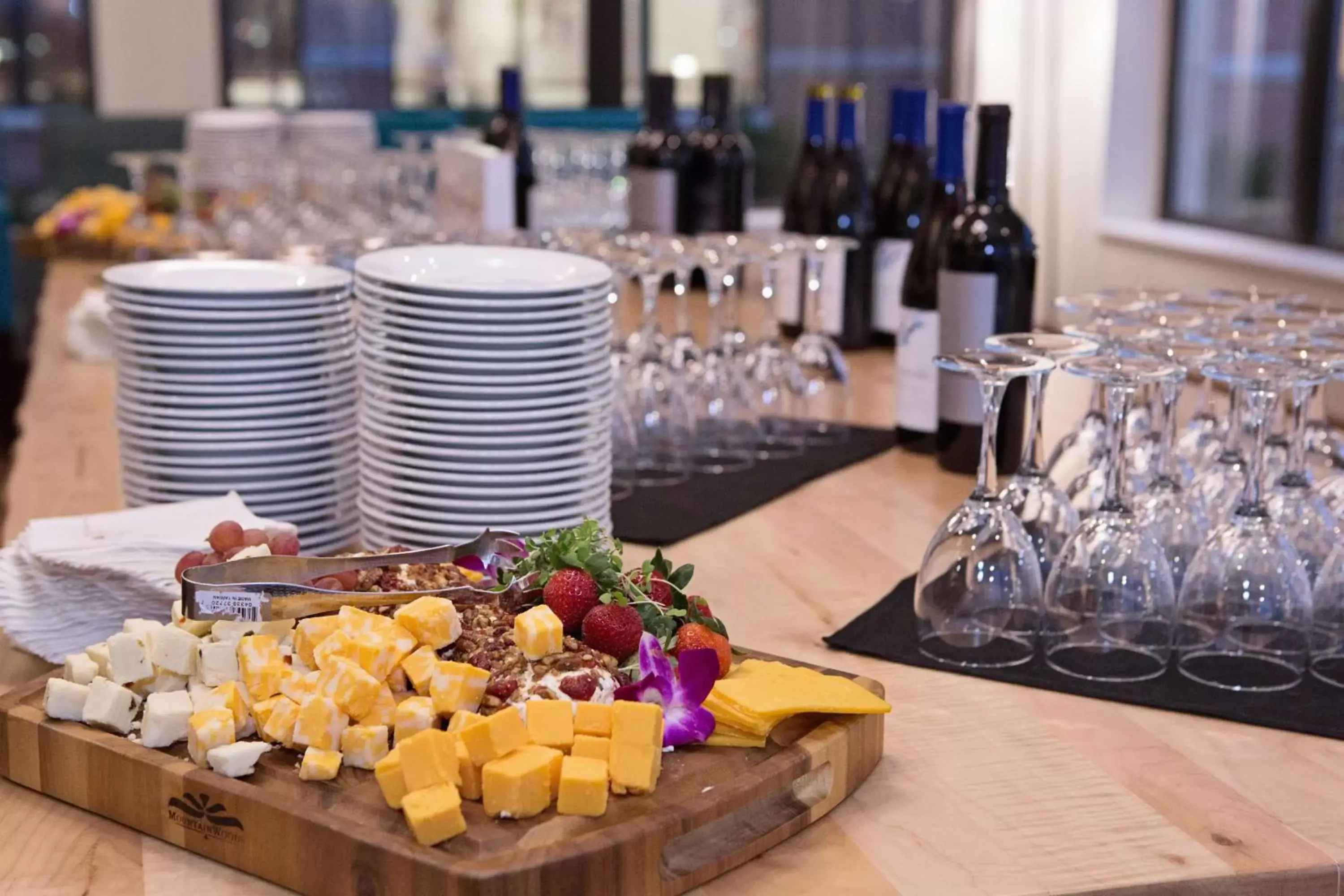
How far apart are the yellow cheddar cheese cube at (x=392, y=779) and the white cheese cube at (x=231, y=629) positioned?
208 millimetres

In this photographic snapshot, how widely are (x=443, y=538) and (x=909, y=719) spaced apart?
1.61 ft

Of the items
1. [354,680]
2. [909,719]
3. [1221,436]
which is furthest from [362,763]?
[1221,436]

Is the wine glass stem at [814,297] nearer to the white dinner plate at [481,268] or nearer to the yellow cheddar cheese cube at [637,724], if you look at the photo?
the white dinner plate at [481,268]

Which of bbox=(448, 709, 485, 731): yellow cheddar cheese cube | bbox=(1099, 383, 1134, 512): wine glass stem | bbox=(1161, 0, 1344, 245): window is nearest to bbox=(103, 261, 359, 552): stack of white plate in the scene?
bbox=(448, 709, 485, 731): yellow cheddar cheese cube

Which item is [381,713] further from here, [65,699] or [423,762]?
[65,699]

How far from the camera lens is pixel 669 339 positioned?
1989mm

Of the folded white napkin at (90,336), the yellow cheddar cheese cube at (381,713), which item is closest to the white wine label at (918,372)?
the yellow cheddar cheese cube at (381,713)

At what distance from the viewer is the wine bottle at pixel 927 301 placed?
1.98 metres

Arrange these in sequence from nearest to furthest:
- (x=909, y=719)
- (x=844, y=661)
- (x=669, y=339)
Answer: (x=909, y=719) → (x=844, y=661) → (x=669, y=339)

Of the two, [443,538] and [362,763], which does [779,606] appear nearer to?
[443,538]

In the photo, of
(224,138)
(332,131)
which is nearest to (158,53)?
(332,131)

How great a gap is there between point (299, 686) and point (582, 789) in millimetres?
212

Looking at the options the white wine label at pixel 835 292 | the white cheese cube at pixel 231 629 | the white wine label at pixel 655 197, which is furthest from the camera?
the white wine label at pixel 655 197

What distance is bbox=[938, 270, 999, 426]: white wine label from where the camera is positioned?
1885mm
